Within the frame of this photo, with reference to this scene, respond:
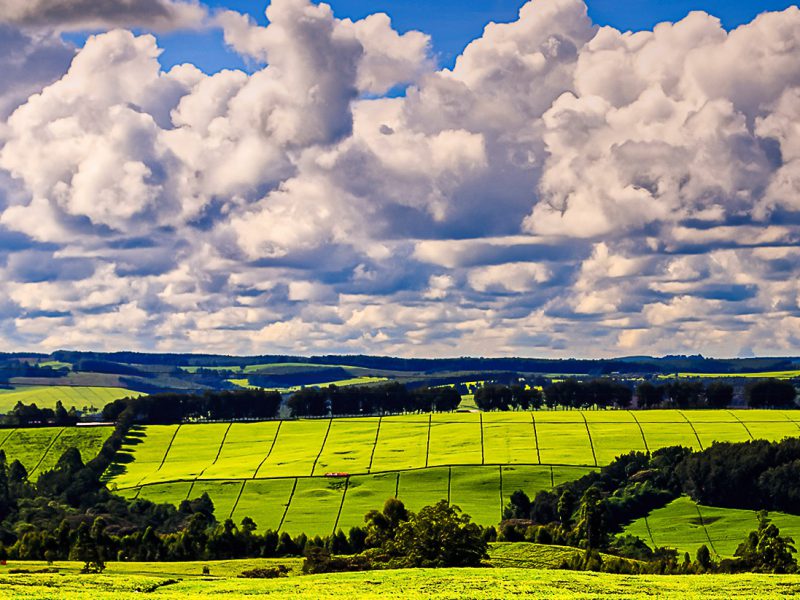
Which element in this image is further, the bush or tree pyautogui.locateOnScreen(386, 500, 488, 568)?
tree pyautogui.locateOnScreen(386, 500, 488, 568)

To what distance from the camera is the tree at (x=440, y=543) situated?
11625cm

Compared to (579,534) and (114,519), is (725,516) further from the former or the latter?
(114,519)

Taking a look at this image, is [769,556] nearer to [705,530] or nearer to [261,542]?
[705,530]

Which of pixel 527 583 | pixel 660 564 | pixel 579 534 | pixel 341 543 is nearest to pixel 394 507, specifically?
pixel 341 543

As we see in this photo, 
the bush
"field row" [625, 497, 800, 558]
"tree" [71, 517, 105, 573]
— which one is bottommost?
"field row" [625, 497, 800, 558]

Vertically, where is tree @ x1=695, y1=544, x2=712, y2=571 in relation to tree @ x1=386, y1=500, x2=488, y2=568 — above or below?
below

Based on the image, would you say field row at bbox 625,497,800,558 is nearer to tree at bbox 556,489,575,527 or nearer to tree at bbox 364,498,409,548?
tree at bbox 556,489,575,527

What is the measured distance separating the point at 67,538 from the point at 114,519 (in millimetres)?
52425

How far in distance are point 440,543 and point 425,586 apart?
36.4 metres

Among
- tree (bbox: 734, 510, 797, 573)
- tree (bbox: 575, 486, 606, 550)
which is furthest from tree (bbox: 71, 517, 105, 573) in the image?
tree (bbox: 734, 510, 797, 573)

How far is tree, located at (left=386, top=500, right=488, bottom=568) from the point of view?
116 metres

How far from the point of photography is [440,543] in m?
117

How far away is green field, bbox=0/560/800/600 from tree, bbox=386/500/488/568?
1812 cm

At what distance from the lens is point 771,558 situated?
125 m
